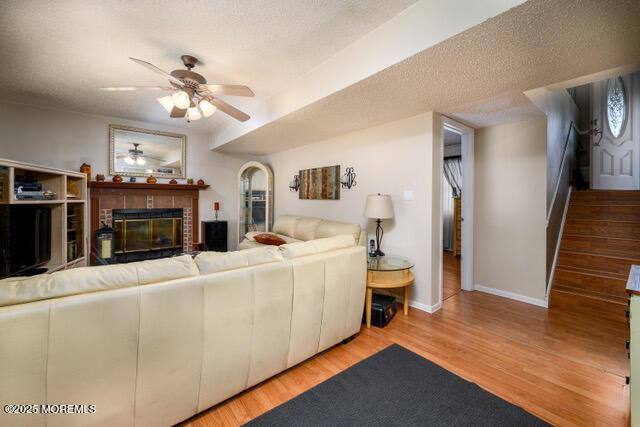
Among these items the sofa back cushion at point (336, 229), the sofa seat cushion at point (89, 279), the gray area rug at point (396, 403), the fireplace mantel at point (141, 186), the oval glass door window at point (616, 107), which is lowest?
the gray area rug at point (396, 403)

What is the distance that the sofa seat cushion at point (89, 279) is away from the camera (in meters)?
1.03

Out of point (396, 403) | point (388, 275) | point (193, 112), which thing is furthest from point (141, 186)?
point (396, 403)

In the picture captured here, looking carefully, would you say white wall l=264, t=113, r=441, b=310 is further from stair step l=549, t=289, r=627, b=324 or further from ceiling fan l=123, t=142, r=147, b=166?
ceiling fan l=123, t=142, r=147, b=166

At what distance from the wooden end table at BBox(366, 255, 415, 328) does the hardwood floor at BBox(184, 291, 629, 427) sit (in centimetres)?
26

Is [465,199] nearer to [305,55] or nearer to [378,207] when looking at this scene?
[378,207]

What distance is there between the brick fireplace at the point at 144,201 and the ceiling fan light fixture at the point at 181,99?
2.62 meters

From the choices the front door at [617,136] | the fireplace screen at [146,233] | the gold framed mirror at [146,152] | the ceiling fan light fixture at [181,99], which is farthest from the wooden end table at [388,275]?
the front door at [617,136]

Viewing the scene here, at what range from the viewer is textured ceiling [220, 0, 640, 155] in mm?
1362

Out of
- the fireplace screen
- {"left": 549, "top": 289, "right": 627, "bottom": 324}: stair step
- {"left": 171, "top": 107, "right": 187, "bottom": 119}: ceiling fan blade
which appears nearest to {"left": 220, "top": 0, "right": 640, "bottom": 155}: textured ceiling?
{"left": 171, "top": 107, "right": 187, "bottom": 119}: ceiling fan blade

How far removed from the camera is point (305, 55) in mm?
2279

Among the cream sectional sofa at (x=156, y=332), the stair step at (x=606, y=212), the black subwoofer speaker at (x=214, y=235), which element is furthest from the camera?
the black subwoofer speaker at (x=214, y=235)

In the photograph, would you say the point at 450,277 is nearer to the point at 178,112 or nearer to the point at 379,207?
the point at 379,207

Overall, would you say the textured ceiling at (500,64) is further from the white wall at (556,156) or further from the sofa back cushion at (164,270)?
the sofa back cushion at (164,270)

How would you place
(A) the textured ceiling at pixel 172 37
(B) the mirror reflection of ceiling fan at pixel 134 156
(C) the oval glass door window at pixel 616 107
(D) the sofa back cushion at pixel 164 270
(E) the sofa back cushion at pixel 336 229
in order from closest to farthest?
(D) the sofa back cushion at pixel 164 270 < (A) the textured ceiling at pixel 172 37 < (E) the sofa back cushion at pixel 336 229 < (B) the mirror reflection of ceiling fan at pixel 134 156 < (C) the oval glass door window at pixel 616 107
